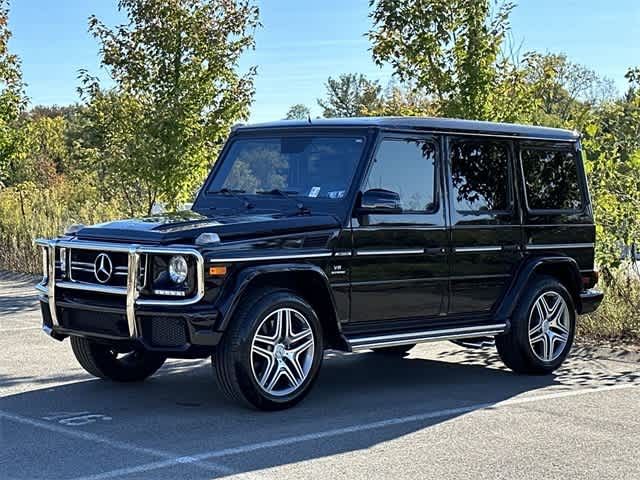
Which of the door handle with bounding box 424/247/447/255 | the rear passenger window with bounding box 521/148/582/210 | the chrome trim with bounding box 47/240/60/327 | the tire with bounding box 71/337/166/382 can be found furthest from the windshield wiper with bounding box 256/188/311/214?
the rear passenger window with bounding box 521/148/582/210

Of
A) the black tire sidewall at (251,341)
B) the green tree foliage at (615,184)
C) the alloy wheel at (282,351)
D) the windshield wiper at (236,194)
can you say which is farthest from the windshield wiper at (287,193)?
the green tree foliage at (615,184)

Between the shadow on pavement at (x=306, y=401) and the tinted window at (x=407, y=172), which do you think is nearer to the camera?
the shadow on pavement at (x=306, y=401)

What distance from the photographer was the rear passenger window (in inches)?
398

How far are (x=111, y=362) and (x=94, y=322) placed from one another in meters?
1.12

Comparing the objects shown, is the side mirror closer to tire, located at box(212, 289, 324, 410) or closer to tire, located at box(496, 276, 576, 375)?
tire, located at box(212, 289, 324, 410)

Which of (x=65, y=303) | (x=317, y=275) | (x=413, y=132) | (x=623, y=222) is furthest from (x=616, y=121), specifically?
(x=65, y=303)

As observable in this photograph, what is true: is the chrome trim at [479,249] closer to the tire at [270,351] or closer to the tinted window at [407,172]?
the tinted window at [407,172]

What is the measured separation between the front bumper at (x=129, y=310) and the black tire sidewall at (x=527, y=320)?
3.18 m

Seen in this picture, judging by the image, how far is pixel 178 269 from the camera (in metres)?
7.61

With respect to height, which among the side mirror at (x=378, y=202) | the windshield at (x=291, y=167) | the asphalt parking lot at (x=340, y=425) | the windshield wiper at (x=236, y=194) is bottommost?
the asphalt parking lot at (x=340, y=425)

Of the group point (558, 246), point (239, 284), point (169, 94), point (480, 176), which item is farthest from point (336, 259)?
point (169, 94)

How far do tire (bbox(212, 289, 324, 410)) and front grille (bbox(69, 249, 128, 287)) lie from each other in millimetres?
866

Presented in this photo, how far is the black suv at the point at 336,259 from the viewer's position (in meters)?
7.68

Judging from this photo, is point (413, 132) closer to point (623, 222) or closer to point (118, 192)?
point (623, 222)
